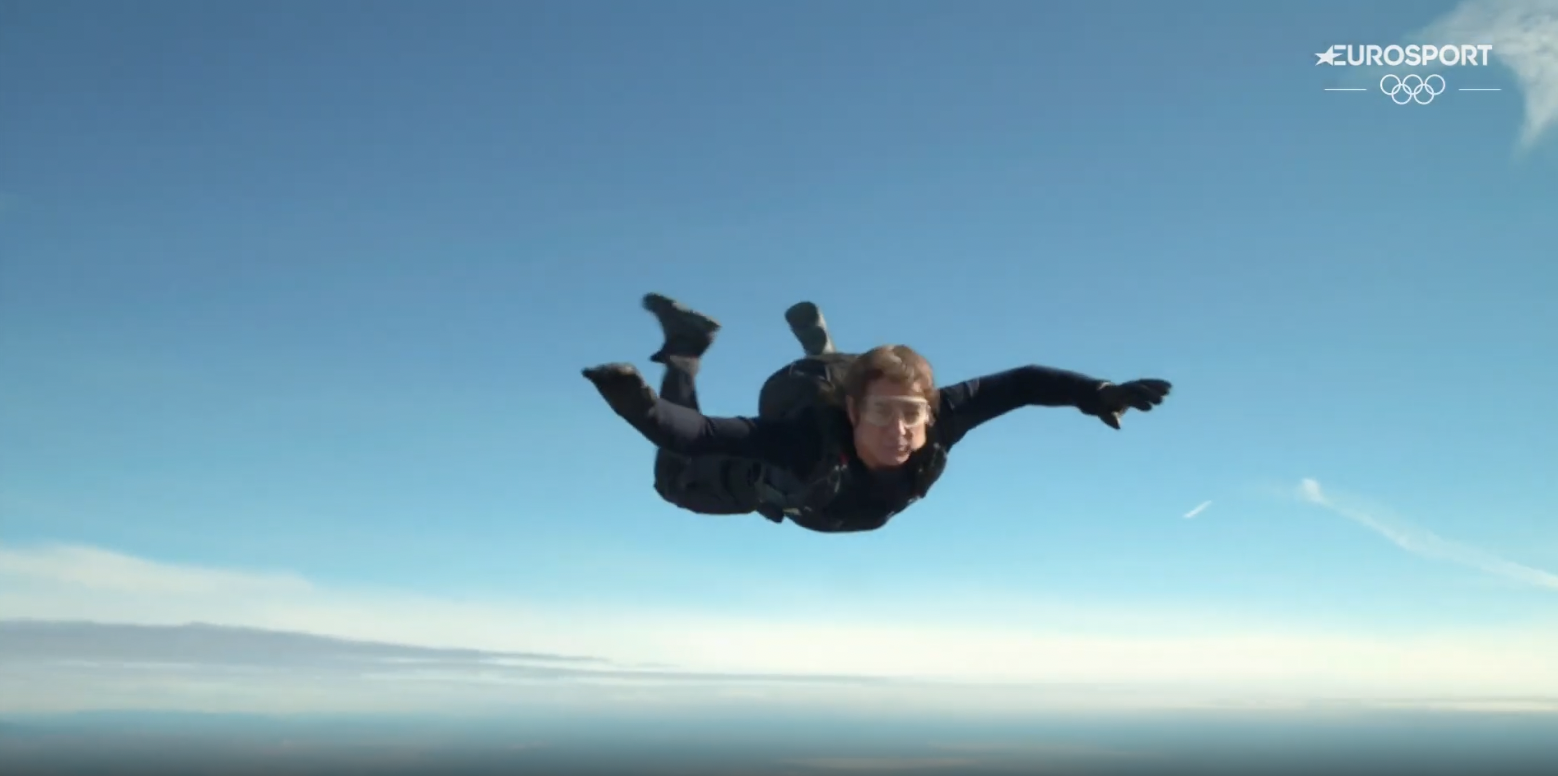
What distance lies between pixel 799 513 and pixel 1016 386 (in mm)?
1406

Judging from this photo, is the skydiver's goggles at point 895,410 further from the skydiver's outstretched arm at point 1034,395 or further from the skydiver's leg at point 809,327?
the skydiver's leg at point 809,327

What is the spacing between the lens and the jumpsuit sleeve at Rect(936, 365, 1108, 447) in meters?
5.75

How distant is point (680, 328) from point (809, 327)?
1342mm

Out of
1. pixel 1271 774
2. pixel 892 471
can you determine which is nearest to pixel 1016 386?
pixel 892 471

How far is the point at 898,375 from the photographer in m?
5.32

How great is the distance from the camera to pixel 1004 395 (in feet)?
19.3

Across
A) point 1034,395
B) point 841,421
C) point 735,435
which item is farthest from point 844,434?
point 1034,395

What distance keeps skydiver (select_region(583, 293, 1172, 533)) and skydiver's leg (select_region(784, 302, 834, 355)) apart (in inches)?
34.0

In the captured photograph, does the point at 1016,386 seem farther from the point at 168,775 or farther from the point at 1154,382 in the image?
the point at 168,775

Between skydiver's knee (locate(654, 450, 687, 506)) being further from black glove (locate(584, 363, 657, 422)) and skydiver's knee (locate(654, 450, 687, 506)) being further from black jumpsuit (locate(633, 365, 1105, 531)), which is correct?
black glove (locate(584, 363, 657, 422))

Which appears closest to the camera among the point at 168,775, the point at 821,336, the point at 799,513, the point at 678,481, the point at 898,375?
the point at 898,375

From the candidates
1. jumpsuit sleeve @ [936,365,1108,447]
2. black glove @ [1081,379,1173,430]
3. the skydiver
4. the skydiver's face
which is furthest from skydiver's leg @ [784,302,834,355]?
black glove @ [1081,379,1173,430]

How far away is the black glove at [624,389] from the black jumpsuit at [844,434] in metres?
0.37

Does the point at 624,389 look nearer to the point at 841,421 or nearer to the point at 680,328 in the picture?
the point at 841,421
